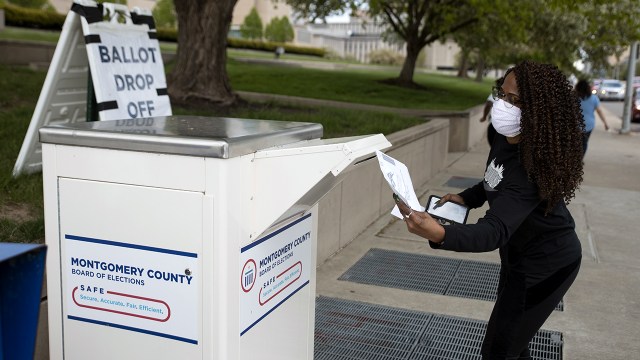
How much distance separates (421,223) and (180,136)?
2.91ft

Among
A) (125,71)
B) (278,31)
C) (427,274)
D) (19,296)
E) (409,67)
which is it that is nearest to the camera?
(19,296)

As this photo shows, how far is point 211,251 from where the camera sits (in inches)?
89.6

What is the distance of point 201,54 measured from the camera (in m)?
9.74

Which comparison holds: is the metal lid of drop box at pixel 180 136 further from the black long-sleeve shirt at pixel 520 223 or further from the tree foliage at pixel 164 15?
the tree foliage at pixel 164 15

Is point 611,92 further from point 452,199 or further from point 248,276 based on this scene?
point 248,276

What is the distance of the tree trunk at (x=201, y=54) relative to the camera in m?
9.57

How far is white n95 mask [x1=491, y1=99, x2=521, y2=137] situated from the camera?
2717 mm

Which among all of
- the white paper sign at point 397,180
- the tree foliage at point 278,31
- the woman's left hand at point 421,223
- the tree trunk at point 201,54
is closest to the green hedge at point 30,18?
the tree trunk at point 201,54

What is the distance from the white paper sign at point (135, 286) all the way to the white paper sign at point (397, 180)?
0.71 m

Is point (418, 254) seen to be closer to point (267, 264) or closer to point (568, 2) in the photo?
point (267, 264)

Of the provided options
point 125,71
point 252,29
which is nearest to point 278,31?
point 252,29

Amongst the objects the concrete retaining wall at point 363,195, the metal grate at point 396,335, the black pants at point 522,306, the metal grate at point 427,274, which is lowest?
the metal grate at point 427,274

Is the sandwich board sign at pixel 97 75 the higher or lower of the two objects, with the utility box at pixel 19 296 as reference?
higher

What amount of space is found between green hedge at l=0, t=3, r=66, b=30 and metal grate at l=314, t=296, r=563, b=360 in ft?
69.9
